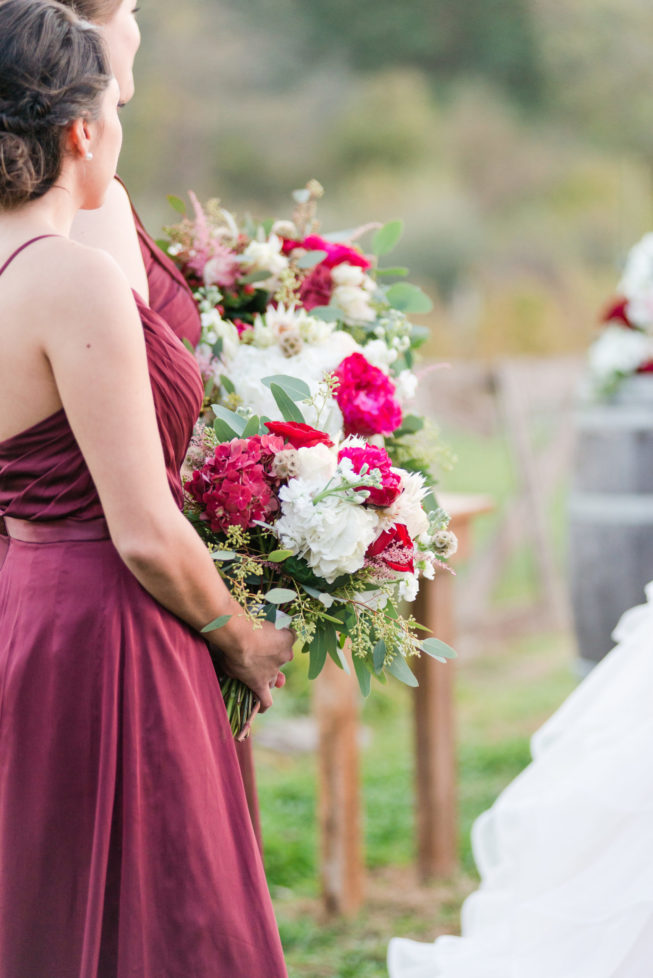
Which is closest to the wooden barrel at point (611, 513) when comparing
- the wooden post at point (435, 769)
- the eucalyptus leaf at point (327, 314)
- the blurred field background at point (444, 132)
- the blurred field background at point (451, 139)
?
the wooden post at point (435, 769)

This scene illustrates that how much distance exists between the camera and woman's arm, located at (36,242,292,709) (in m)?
1.33

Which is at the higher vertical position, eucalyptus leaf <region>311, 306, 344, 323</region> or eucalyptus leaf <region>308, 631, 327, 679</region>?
eucalyptus leaf <region>311, 306, 344, 323</region>

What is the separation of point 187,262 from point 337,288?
310mm

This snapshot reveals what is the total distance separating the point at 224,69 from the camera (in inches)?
521

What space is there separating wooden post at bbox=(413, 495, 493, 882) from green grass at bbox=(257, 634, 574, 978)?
0.33 ft

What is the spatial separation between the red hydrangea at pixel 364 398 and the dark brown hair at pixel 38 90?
62 centimetres

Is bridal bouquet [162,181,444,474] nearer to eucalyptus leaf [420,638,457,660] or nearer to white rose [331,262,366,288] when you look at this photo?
white rose [331,262,366,288]

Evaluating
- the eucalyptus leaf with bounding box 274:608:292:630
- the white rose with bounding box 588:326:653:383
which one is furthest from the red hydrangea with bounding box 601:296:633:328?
the eucalyptus leaf with bounding box 274:608:292:630

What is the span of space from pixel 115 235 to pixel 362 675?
81 centimetres

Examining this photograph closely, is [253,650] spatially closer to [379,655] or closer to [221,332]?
[379,655]

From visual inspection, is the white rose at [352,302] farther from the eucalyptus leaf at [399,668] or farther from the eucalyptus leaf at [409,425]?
the eucalyptus leaf at [399,668]

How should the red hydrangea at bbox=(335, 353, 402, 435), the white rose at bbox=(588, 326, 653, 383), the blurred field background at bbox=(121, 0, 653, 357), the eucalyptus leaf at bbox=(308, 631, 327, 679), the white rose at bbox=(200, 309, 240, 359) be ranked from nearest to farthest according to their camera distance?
1. the eucalyptus leaf at bbox=(308, 631, 327, 679)
2. the red hydrangea at bbox=(335, 353, 402, 435)
3. the white rose at bbox=(200, 309, 240, 359)
4. the white rose at bbox=(588, 326, 653, 383)
5. the blurred field background at bbox=(121, 0, 653, 357)

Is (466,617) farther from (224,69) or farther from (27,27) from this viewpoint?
(224,69)

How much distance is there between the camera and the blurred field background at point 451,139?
1257 cm
